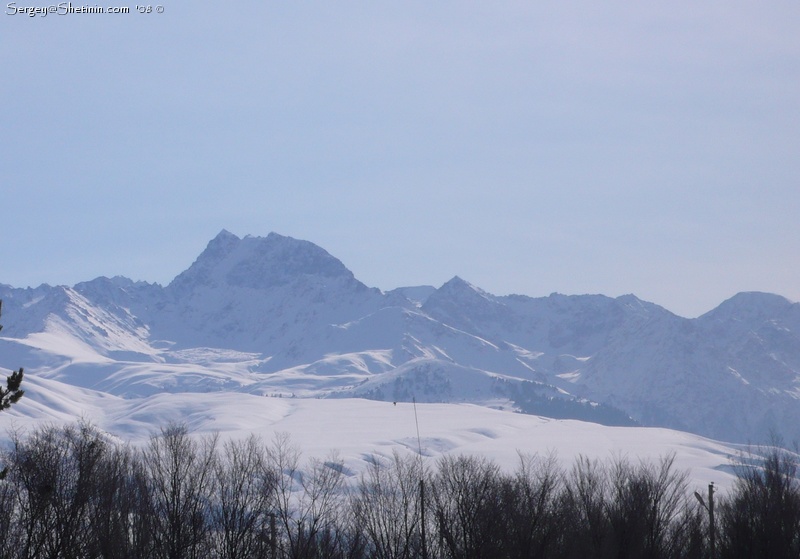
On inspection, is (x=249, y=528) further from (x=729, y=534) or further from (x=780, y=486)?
(x=780, y=486)

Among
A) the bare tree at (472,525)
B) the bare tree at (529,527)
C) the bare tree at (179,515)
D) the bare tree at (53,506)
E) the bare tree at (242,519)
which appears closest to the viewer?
the bare tree at (53,506)

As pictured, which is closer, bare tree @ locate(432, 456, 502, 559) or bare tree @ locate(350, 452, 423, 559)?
bare tree @ locate(432, 456, 502, 559)

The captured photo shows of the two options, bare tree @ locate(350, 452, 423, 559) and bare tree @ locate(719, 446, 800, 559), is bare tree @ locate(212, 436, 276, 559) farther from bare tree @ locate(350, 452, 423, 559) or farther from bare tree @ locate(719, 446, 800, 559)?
bare tree @ locate(719, 446, 800, 559)

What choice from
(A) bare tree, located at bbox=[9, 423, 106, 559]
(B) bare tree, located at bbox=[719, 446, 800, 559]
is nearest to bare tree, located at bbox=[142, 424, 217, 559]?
(A) bare tree, located at bbox=[9, 423, 106, 559]

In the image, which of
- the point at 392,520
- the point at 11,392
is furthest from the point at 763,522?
the point at 11,392

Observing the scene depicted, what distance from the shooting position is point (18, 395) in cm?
2656

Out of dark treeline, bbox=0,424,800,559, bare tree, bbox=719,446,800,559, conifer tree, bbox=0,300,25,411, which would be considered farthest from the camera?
bare tree, bbox=719,446,800,559

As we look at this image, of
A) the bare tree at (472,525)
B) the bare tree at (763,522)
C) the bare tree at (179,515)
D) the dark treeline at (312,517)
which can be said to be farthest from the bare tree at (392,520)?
the bare tree at (763,522)

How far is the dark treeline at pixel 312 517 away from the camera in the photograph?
138 feet

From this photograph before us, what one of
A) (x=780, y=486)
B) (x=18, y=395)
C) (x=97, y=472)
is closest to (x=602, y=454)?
(x=780, y=486)

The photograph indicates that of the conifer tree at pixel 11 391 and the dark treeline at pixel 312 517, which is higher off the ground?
the conifer tree at pixel 11 391

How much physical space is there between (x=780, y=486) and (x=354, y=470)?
100m

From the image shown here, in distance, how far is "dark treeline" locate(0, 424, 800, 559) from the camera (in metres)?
42.2

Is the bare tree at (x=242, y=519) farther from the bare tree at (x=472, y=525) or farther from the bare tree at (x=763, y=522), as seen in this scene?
the bare tree at (x=763, y=522)
